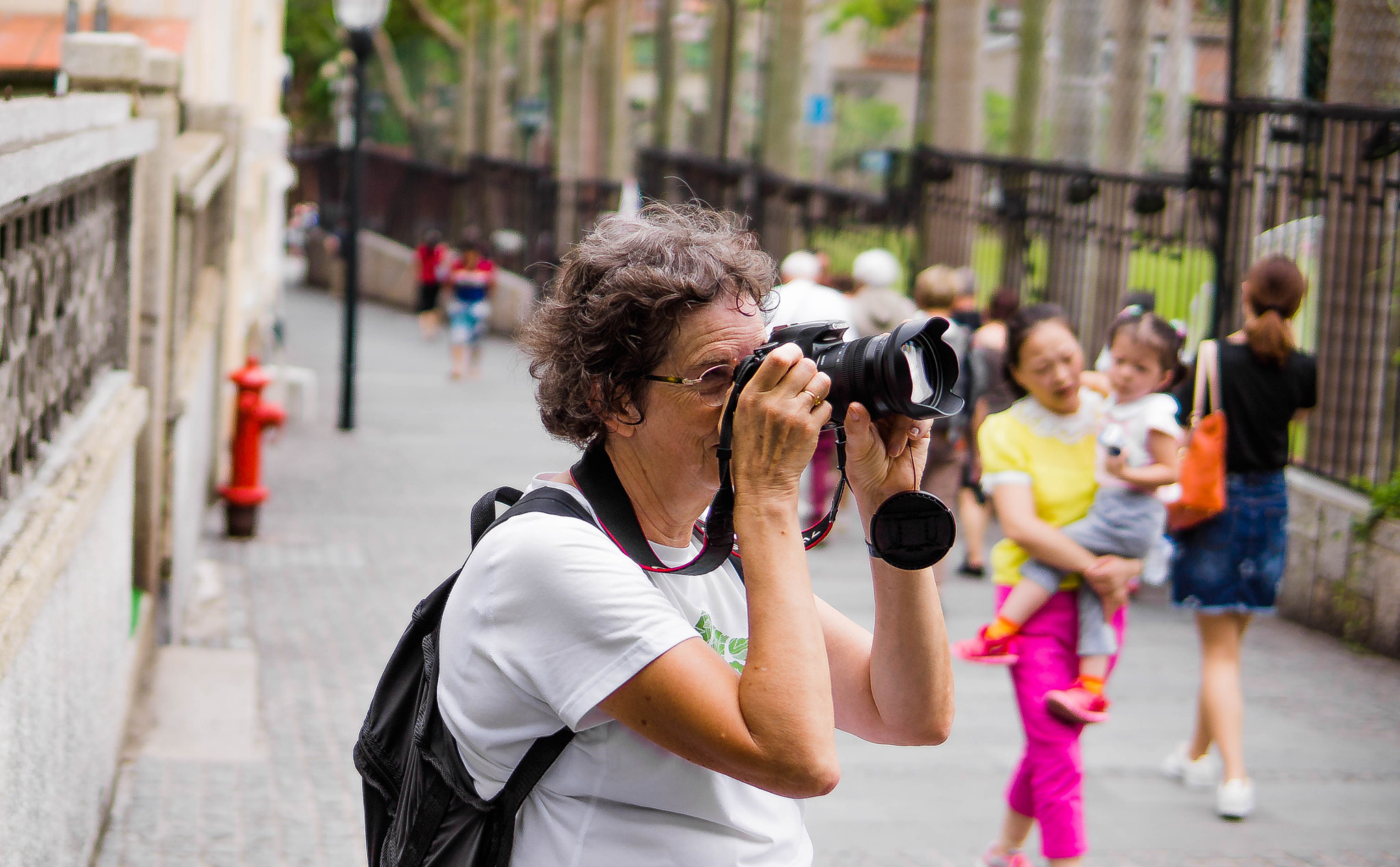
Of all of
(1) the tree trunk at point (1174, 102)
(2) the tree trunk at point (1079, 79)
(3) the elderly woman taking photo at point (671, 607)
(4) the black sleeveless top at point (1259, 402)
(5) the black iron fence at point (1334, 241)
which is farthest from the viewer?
(1) the tree trunk at point (1174, 102)

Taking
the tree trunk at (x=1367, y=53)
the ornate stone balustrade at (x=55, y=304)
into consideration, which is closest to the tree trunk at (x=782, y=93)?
the tree trunk at (x=1367, y=53)

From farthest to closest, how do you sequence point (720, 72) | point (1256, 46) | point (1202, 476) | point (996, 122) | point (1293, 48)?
point (996, 122)
point (720, 72)
point (1293, 48)
point (1256, 46)
point (1202, 476)

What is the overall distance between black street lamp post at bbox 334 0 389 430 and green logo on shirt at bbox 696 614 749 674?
1236 centimetres

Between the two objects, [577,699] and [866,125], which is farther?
[866,125]

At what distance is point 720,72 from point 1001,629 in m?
20.4

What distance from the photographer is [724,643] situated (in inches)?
86.6

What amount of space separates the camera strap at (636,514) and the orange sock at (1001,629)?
2664 millimetres

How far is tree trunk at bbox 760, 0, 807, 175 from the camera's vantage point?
19609mm

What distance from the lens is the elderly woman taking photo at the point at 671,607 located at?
195cm

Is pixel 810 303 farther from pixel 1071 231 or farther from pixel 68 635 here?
pixel 68 635

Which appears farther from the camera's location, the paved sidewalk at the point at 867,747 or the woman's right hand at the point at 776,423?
the paved sidewalk at the point at 867,747

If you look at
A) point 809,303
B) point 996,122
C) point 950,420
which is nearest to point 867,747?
point 950,420

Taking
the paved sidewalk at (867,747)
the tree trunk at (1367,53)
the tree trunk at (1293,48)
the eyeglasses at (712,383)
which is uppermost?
the tree trunk at (1293,48)

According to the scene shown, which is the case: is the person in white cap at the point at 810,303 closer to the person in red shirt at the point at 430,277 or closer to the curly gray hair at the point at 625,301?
the curly gray hair at the point at 625,301
